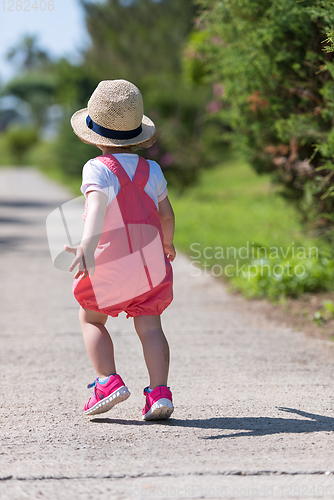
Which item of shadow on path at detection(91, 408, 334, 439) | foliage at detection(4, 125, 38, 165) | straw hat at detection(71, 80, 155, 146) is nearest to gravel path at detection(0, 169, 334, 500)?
shadow on path at detection(91, 408, 334, 439)

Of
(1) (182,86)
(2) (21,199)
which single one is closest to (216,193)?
(2) (21,199)

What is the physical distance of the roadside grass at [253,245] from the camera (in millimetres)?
5941

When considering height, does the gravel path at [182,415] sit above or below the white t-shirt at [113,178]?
below

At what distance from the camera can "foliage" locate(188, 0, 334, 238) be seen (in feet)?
14.8

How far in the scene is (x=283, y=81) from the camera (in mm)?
5141

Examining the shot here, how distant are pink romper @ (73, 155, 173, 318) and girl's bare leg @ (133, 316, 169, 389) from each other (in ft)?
0.16

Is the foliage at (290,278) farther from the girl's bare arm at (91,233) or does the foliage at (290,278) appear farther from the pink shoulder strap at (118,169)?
the girl's bare arm at (91,233)

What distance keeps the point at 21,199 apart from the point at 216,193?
594 centimetres

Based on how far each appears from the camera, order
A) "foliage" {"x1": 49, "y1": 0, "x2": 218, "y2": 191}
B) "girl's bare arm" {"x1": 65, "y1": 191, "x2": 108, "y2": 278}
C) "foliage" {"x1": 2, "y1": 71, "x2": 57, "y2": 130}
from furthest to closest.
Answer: "foliage" {"x1": 2, "y1": 71, "x2": 57, "y2": 130} → "foliage" {"x1": 49, "y1": 0, "x2": 218, "y2": 191} → "girl's bare arm" {"x1": 65, "y1": 191, "x2": 108, "y2": 278}

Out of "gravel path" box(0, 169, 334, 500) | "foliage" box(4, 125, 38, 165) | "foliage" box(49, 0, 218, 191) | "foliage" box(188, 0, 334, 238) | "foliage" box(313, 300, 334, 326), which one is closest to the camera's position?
"gravel path" box(0, 169, 334, 500)

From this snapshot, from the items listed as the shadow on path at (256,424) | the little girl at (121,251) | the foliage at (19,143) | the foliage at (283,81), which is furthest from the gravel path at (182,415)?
the foliage at (19,143)

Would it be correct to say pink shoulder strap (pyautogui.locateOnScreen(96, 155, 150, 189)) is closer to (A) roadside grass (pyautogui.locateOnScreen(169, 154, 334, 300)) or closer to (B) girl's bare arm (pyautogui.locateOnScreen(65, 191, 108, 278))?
(B) girl's bare arm (pyautogui.locateOnScreen(65, 191, 108, 278))

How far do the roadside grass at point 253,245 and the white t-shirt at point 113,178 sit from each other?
2.29m

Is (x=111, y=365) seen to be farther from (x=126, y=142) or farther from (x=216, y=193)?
(x=216, y=193)
